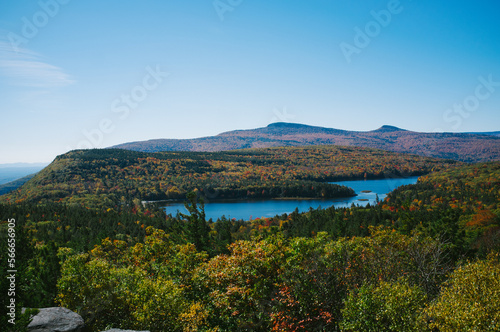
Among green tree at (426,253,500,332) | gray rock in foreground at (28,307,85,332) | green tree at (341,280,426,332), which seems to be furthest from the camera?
gray rock in foreground at (28,307,85,332)

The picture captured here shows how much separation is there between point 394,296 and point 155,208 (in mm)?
168319

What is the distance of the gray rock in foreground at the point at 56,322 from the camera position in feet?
58.2

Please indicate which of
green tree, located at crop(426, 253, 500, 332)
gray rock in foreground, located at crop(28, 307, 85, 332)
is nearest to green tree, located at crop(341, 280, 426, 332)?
green tree, located at crop(426, 253, 500, 332)

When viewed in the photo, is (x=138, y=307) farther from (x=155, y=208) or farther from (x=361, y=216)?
(x=155, y=208)

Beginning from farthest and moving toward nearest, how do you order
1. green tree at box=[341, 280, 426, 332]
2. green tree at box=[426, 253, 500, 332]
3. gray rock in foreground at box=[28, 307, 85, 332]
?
1. gray rock in foreground at box=[28, 307, 85, 332]
2. green tree at box=[341, 280, 426, 332]
3. green tree at box=[426, 253, 500, 332]

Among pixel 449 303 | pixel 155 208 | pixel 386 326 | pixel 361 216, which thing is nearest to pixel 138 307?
pixel 386 326

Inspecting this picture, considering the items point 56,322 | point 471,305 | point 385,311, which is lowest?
point 471,305

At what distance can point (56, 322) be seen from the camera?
59.6ft

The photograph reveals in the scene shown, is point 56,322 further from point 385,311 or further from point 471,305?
point 471,305

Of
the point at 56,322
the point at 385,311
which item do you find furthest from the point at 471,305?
the point at 56,322

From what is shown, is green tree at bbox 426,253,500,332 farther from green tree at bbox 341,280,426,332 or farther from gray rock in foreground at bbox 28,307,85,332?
gray rock in foreground at bbox 28,307,85,332

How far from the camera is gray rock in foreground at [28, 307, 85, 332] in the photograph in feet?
58.2

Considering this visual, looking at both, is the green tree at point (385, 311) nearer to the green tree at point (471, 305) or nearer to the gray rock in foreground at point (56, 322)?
the green tree at point (471, 305)

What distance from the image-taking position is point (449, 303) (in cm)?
1688
